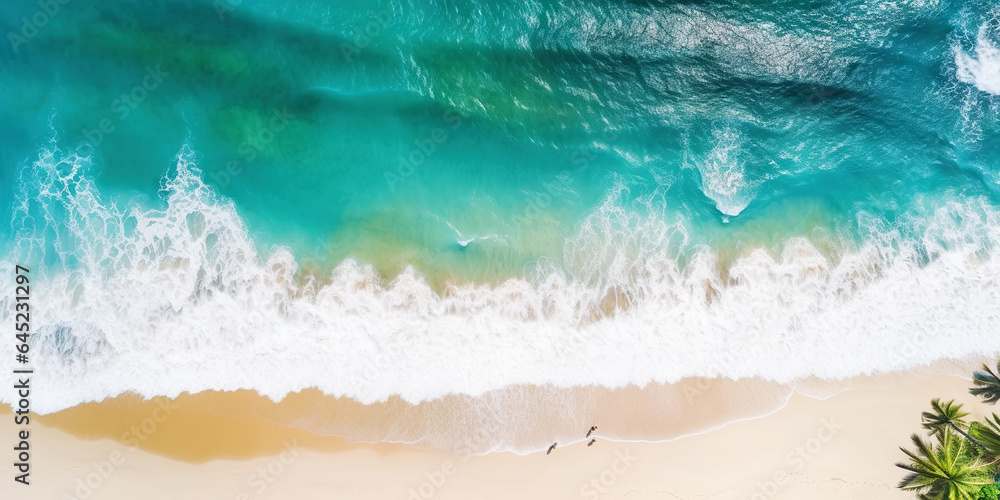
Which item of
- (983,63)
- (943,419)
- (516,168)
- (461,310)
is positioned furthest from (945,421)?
(516,168)

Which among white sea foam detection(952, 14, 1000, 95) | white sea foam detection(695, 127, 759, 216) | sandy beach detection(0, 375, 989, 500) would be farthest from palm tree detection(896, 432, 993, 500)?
white sea foam detection(952, 14, 1000, 95)

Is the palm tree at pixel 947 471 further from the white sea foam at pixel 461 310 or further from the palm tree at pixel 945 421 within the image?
the white sea foam at pixel 461 310

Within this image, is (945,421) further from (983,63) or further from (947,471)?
(983,63)

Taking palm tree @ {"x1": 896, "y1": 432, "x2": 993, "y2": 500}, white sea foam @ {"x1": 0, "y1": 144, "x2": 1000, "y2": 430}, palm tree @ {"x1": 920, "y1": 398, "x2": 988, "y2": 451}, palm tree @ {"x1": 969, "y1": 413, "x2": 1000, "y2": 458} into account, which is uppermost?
white sea foam @ {"x1": 0, "y1": 144, "x2": 1000, "y2": 430}

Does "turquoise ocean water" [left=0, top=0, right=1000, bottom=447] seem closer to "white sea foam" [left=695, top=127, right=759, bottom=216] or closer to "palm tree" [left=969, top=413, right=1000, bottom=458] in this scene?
"white sea foam" [left=695, top=127, right=759, bottom=216]

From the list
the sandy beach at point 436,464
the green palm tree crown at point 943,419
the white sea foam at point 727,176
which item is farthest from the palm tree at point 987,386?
the white sea foam at point 727,176
